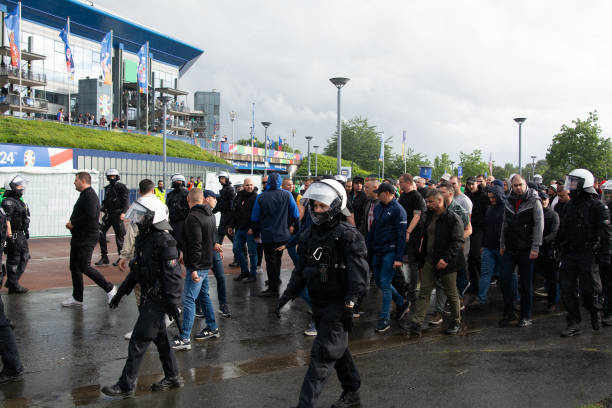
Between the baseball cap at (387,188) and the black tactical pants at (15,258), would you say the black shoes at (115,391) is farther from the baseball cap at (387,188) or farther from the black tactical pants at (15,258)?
the black tactical pants at (15,258)

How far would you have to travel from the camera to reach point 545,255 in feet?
25.2

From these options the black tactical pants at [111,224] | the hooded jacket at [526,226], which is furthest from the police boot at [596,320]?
the black tactical pants at [111,224]

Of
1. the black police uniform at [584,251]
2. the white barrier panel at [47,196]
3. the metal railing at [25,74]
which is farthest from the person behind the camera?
the metal railing at [25,74]

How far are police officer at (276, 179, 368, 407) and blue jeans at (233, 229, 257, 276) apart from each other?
17.2 feet

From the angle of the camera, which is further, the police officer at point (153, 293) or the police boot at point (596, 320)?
the police boot at point (596, 320)

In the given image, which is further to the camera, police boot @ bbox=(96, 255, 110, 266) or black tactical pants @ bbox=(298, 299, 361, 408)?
police boot @ bbox=(96, 255, 110, 266)

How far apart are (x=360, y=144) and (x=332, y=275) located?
281 feet

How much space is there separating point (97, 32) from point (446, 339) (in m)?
54.4

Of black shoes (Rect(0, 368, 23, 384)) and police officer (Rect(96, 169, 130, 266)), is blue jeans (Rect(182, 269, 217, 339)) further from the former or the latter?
police officer (Rect(96, 169, 130, 266))

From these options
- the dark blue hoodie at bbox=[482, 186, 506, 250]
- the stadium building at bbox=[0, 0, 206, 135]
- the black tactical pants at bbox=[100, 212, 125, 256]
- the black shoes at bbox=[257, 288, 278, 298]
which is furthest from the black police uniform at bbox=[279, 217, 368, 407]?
the stadium building at bbox=[0, 0, 206, 135]

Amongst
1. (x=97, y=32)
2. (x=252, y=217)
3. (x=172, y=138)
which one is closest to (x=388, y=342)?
(x=252, y=217)

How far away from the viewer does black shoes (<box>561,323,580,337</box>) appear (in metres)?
6.09

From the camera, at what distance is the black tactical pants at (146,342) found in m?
4.33

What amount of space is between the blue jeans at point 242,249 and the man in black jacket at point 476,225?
373cm
